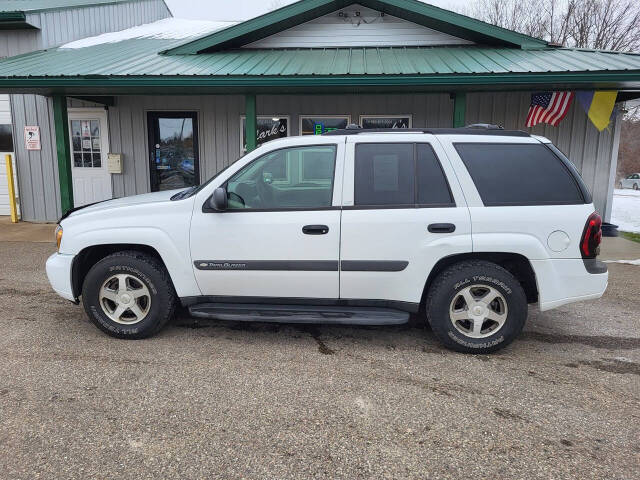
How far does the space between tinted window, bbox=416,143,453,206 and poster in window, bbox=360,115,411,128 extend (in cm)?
643

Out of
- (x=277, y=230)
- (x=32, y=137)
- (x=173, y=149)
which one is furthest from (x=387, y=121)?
(x=32, y=137)

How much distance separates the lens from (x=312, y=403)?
10.1 ft

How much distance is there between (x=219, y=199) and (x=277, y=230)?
0.53m

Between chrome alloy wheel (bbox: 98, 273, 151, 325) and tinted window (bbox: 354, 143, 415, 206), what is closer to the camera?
tinted window (bbox: 354, 143, 415, 206)

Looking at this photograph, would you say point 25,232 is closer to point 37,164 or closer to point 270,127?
point 37,164

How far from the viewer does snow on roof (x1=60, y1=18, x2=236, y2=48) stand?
1095 centimetres

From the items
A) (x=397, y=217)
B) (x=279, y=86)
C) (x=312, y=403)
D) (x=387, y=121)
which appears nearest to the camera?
(x=312, y=403)

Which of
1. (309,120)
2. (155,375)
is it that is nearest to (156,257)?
(155,375)

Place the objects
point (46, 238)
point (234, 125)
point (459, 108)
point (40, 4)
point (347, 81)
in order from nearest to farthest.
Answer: point (347, 81) < point (459, 108) < point (46, 238) < point (234, 125) < point (40, 4)

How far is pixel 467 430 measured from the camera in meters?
2.80

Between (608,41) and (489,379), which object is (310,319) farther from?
(608,41)

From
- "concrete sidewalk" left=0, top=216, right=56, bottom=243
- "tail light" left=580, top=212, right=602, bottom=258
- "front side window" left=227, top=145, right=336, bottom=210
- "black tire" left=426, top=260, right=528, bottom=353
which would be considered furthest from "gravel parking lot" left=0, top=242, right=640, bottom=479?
"concrete sidewalk" left=0, top=216, right=56, bottom=243

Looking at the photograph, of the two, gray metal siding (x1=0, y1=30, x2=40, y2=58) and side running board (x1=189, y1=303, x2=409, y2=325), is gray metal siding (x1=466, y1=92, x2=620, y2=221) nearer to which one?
side running board (x1=189, y1=303, x2=409, y2=325)

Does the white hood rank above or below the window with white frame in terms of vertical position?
below
